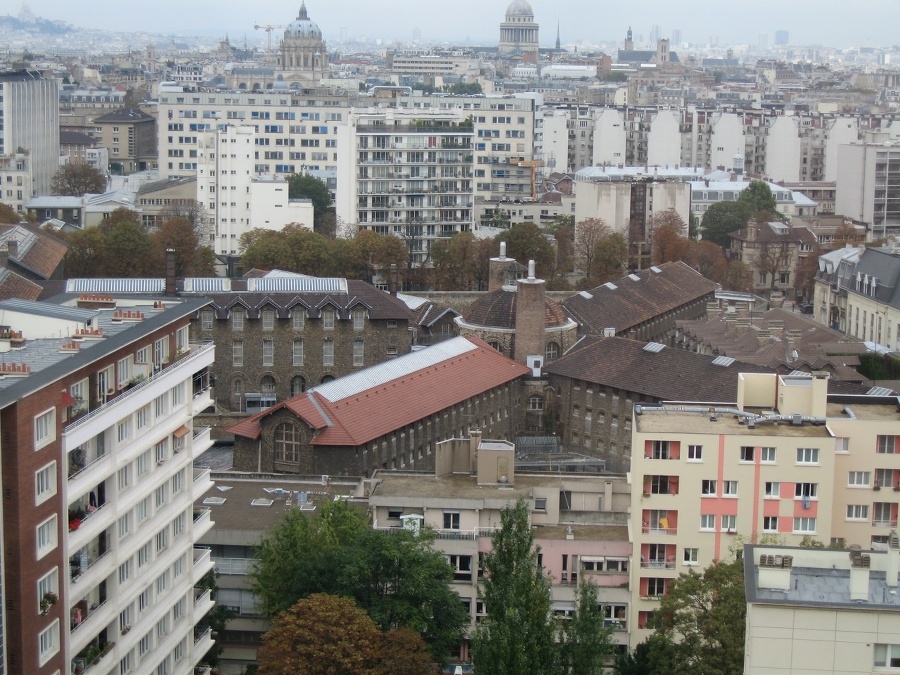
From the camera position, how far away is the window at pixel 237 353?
79312mm

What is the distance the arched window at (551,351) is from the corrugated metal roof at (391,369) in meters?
4.92

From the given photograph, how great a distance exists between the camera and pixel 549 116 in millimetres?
189000

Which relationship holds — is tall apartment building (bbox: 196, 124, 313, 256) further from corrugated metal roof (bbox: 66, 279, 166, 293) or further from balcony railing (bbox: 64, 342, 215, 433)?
balcony railing (bbox: 64, 342, 215, 433)

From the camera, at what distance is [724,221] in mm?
136000

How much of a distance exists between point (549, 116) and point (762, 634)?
16021cm

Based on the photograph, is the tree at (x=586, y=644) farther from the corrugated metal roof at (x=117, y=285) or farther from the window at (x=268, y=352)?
the window at (x=268, y=352)

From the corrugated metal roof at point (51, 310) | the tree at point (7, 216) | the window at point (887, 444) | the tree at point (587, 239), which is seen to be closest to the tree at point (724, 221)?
the tree at point (587, 239)

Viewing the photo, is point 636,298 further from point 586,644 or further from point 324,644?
point 586,644

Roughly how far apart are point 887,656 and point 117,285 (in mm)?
54306

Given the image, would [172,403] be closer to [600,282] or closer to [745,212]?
[600,282]

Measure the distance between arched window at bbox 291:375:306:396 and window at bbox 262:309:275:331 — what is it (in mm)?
2510

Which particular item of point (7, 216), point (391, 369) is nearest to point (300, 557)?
point (391, 369)

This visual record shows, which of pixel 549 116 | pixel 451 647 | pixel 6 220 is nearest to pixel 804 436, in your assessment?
pixel 451 647

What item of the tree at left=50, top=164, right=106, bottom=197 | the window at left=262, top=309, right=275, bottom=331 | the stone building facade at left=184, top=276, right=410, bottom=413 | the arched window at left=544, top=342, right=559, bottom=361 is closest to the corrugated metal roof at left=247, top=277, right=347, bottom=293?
the stone building facade at left=184, top=276, right=410, bottom=413
